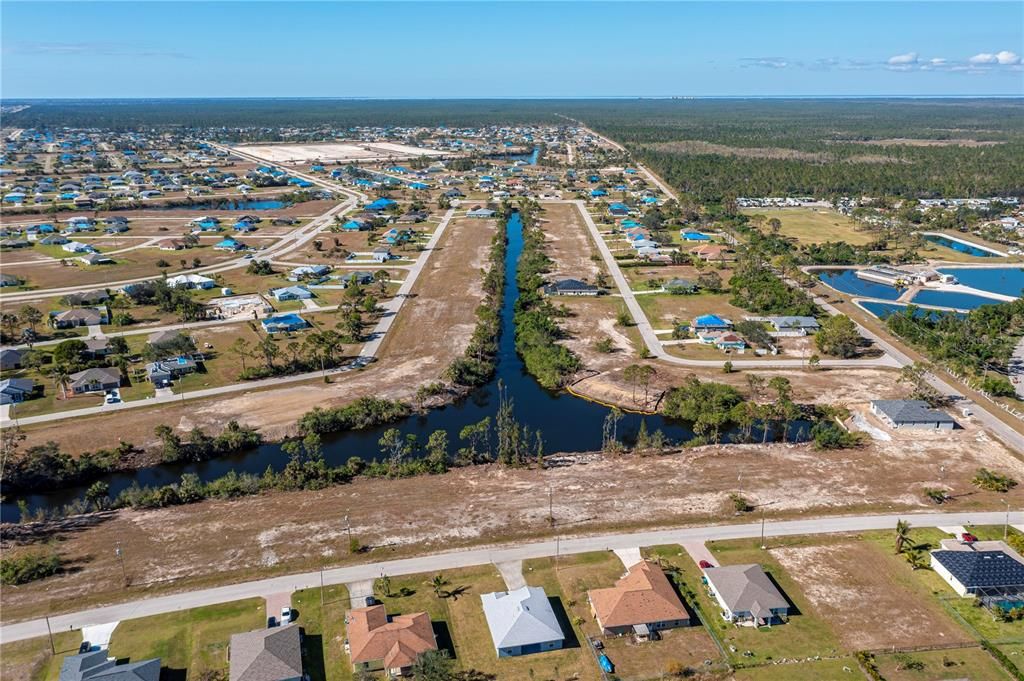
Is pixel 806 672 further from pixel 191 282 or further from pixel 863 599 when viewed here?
pixel 191 282

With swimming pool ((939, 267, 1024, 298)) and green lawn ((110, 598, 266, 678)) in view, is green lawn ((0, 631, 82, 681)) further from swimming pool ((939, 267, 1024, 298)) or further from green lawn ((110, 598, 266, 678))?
swimming pool ((939, 267, 1024, 298))

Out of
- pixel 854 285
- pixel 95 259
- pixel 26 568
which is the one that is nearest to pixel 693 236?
pixel 854 285

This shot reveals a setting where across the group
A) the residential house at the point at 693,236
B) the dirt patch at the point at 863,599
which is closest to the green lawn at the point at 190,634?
the dirt patch at the point at 863,599

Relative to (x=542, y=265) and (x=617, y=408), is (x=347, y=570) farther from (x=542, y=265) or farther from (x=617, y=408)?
(x=542, y=265)

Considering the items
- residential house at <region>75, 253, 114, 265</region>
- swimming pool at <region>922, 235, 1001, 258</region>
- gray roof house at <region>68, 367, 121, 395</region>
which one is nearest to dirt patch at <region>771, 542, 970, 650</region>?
gray roof house at <region>68, 367, 121, 395</region>

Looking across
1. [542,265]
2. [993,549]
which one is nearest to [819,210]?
[542,265]

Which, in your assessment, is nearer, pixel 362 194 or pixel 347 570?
pixel 347 570
